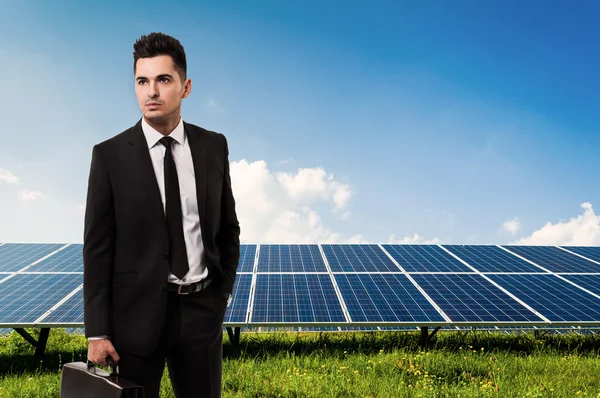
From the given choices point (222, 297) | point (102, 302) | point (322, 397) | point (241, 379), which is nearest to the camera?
point (102, 302)

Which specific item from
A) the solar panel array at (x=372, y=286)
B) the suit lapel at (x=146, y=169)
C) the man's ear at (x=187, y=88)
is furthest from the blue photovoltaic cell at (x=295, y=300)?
the man's ear at (x=187, y=88)

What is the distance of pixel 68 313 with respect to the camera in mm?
6879

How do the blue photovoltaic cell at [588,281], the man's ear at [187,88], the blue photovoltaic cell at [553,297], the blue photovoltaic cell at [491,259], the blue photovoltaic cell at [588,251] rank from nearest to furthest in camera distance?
the man's ear at [187,88], the blue photovoltaic cell at [553,297], the blue photovoltaic cell at [588,281], the blue photovoltaic cell at [491,259], the blue photovoltaic cell at [588,251]

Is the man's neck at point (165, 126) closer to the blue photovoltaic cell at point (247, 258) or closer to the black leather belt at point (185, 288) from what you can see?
the black leather belt at point (185, 288)

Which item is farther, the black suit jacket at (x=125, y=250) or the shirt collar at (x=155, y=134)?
the shirt collar at (x=155, y=134)

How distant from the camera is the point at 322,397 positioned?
521 cm

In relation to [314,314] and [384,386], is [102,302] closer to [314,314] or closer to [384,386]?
[384,386]

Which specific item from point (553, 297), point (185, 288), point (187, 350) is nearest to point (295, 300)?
point (553, 297)

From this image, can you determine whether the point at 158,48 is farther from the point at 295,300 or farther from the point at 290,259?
the point at 290,259

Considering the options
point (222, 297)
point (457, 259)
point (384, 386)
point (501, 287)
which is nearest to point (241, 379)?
point (384, 386)

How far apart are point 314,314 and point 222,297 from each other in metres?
4.34

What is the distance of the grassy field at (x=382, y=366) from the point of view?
5.45 meters

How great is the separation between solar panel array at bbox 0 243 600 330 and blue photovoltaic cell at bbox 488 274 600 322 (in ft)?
0.06

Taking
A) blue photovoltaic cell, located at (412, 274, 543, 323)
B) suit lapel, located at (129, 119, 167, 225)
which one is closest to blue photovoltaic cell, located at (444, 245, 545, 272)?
blue photovoltaic cell, located at (412, 274, 543, 323)
